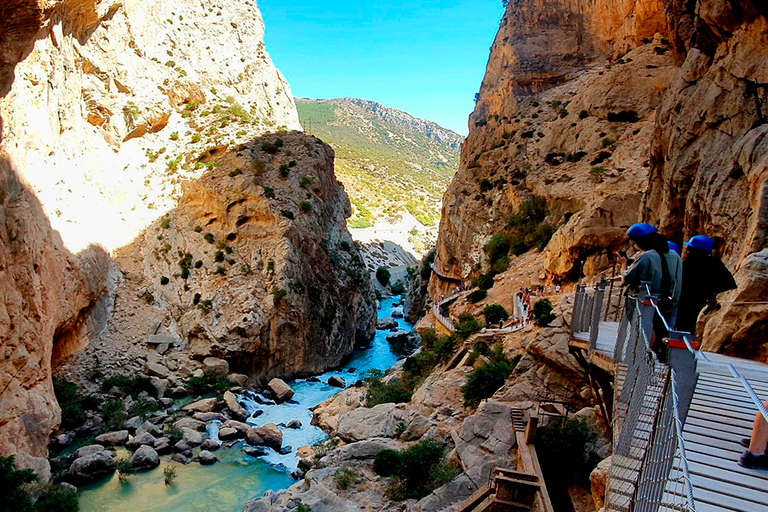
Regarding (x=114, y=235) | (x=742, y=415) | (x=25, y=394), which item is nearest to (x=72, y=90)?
(x=114, y=235)

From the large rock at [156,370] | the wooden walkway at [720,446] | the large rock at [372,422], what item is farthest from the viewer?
the large rock at [156,370]

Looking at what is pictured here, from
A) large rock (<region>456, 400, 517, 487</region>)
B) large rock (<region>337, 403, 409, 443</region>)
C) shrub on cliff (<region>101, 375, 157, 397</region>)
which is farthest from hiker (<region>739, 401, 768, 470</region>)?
shrub on cliff (<region>101, 375, 157, 397</region>)

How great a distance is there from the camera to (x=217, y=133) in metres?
33.6

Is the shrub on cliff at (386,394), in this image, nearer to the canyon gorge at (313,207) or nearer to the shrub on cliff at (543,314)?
the canyon gorge at (313,207)

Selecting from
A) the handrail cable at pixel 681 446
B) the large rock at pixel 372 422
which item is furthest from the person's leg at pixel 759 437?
the large rock at pixel 372 422

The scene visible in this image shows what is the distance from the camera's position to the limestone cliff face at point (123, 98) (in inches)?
704

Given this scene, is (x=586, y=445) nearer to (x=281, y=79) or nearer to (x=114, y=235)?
(x=114, y=235)

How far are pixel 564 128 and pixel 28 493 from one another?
34453 mm

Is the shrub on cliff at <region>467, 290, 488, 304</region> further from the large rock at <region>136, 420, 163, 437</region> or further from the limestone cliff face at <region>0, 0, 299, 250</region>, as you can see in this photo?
the limestone cliff face at <region>0, 0, 299, 250</region>

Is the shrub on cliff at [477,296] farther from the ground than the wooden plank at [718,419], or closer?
→ closer

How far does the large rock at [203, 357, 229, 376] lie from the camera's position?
24567 mm

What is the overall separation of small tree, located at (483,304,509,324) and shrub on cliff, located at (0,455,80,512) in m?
15.3

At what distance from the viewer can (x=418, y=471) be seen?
11.5 metres

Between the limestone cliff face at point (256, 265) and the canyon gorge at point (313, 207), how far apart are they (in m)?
0.14
